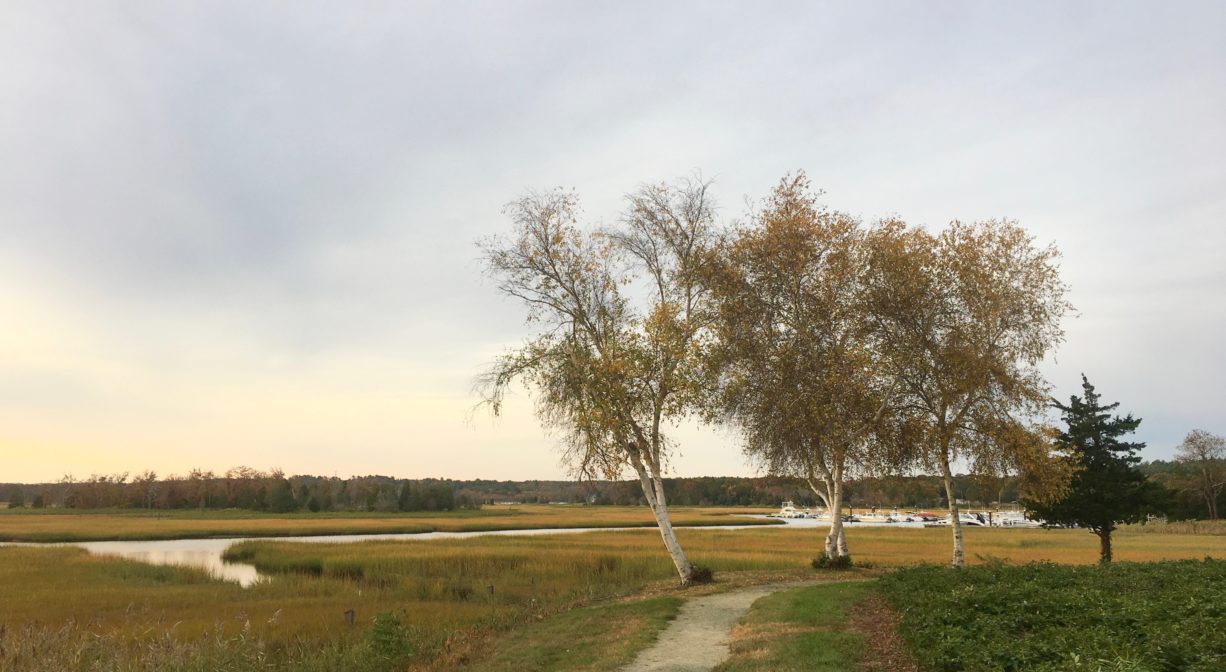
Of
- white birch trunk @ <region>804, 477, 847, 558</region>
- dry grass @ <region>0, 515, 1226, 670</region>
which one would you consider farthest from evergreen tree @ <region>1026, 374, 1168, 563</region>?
white birch trunk @ <region>804, 477, 847, 558</region>

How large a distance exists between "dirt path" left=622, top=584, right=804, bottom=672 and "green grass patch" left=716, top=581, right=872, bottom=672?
0.41m

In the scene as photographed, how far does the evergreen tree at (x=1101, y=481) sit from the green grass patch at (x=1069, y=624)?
665 inches

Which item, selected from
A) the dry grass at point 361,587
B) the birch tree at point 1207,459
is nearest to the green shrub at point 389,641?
the dry grass at point 361,587

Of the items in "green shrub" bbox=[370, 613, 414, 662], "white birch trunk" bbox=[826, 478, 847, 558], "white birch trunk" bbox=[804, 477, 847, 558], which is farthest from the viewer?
"white birch trunk" bbox=[804, 477, 847, 558]

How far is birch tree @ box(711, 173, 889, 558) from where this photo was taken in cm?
2588

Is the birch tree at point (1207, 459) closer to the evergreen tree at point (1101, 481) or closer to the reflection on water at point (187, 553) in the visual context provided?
the evergreen tree at point (1101, 481)

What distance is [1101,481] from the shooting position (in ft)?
107

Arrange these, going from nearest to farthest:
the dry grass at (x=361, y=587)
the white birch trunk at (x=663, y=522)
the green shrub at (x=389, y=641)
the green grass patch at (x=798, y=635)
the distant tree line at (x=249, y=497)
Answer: the green grass patch at (x=798, y=635) < the green shrub at (x=389, y=641) < the dry grass at (x=361, y=587) < the white birch trunk at (x=663, y=522) < the distant tree line at (x=249, y=497)

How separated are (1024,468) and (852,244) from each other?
1029cm

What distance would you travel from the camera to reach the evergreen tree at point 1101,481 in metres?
32.3

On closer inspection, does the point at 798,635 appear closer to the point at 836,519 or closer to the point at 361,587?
the point at 836,519

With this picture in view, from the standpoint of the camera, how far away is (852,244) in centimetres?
2728

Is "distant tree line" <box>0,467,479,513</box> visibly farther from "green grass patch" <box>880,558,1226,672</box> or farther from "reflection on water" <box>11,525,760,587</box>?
"green grass patch" <box>880,558,1226,672</box>

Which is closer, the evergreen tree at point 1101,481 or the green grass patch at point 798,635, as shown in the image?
the green grass patch at point 798,635
